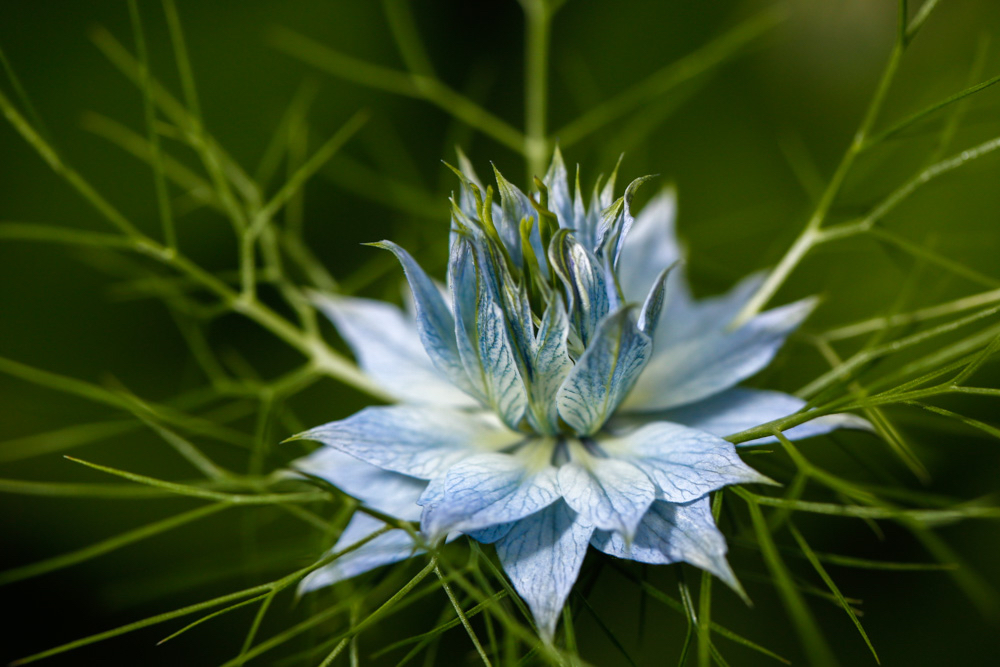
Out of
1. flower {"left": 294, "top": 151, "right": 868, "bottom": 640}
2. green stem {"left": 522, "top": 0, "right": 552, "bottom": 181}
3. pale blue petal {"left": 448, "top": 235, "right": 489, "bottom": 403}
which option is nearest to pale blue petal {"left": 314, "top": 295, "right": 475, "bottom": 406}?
flower {"left": 294, "top": 151, "right": 868, "bottom": 640}

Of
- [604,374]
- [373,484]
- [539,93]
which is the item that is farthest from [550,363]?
[539,93]

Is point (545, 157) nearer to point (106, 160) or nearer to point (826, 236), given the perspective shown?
point (826, 236)

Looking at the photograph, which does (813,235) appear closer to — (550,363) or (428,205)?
(550,363)

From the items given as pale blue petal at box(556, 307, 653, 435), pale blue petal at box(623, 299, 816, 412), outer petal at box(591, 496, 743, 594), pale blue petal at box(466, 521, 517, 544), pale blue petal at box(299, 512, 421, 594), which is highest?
pale blue petal at box(623, 299, 816, 412)

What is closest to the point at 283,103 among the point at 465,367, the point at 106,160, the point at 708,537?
the point at 106,160

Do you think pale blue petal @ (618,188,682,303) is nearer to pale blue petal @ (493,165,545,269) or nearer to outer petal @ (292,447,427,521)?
pale blue petal @ (493,165,545,269)

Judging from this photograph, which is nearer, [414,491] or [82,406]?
[414,491]
